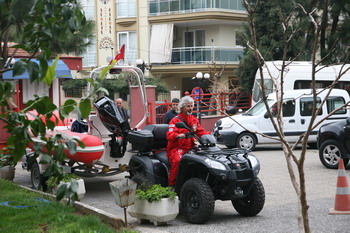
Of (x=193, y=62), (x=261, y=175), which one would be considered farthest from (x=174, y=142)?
(x=193, y=62)

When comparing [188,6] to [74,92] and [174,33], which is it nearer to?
[174,33]

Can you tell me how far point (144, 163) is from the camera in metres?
10.2

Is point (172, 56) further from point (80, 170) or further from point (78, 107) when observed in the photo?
point (78, 107)

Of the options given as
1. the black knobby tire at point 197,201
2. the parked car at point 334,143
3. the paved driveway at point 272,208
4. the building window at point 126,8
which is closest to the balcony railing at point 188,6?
the building window at point 126,8

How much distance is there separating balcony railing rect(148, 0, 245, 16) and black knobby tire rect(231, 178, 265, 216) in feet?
97.2

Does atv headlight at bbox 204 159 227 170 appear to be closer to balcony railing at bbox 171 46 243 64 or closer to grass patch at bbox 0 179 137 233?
grass patch at bbox 0 179 137 233

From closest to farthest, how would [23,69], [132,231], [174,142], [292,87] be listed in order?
1. [23,69]
2. [132,231]
3. [174,142]
4. [292,87]

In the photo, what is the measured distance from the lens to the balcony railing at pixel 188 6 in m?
38.4

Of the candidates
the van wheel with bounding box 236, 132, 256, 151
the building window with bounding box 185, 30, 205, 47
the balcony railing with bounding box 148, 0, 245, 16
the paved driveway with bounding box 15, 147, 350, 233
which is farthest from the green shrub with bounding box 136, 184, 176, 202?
the building window with bounding box 185, 30, 205, 47

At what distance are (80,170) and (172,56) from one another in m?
28.4

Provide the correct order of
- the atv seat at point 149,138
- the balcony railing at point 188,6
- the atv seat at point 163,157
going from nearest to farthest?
the atv seat at point 163,157 < the atv seat at point 149,138 < the balcony railing at point 188,6

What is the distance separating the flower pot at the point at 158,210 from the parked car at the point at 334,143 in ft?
23.6

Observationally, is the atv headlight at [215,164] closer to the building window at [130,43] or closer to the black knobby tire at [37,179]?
the black knobby tire at [37,179]

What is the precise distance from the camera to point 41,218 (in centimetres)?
898
